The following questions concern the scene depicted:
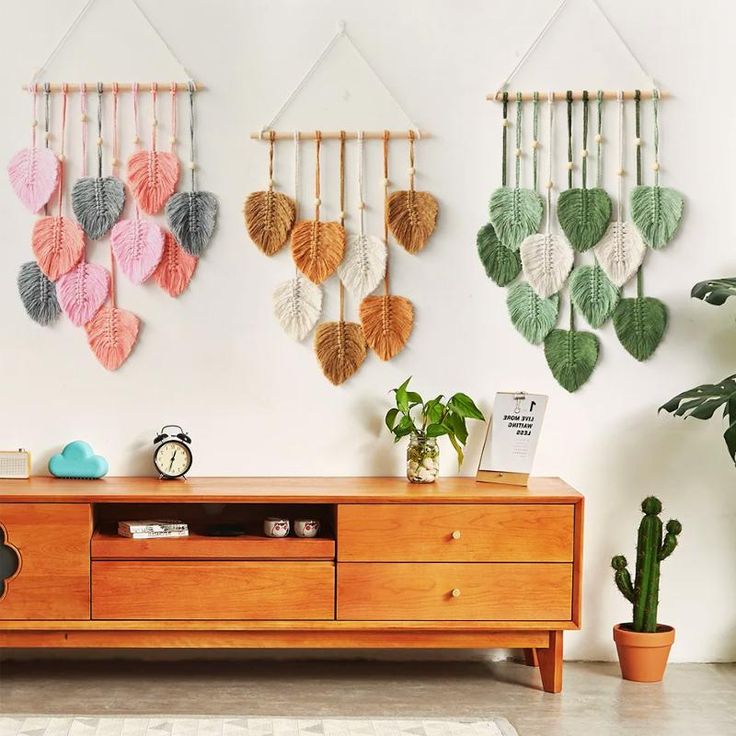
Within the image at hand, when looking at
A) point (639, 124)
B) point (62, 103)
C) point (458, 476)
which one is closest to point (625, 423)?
point (458, 476)

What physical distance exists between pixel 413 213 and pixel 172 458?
1130 mm

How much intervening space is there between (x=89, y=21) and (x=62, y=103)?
0.28 m

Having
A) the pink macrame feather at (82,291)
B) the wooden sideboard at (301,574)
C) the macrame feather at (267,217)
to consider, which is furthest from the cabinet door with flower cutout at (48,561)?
the macrame feather at (267,217)

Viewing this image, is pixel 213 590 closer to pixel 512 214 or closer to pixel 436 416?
pixel 436 416

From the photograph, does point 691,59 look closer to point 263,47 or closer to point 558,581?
point 263,47

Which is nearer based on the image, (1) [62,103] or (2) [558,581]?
(2) [558,581]

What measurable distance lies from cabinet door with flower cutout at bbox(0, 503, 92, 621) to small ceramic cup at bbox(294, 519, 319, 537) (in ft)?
2.04

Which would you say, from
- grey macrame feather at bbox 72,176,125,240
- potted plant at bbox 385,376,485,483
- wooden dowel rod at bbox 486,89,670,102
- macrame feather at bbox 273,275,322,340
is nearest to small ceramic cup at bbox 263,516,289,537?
potted plant at bbox 385,376,485,483

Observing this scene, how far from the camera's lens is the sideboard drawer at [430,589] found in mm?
3246

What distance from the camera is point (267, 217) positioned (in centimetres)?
359

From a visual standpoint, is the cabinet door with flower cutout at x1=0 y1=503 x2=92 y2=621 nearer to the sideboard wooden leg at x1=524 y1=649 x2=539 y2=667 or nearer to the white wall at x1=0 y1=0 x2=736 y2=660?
the white wall at x1=0 y1=0 x2=736 y2=660

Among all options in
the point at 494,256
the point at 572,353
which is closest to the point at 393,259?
the point at 494,256

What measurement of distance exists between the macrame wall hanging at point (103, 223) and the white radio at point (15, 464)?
40 centimetres

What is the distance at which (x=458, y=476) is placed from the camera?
11.9ft
